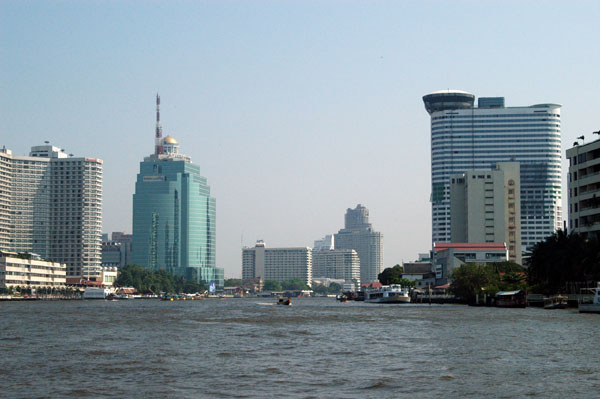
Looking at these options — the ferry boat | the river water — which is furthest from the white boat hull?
the river water

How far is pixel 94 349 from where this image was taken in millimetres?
65938

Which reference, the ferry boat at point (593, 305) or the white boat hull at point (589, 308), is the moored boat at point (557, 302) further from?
the white boat hull at point (589, 308)

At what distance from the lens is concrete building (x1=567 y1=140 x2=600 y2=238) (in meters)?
162

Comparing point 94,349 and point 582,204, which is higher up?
point 582,204

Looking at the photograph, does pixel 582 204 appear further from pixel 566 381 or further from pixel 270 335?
pixel 566 381

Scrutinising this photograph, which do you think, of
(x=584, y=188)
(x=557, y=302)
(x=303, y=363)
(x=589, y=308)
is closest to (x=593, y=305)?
(x=589, y=308)

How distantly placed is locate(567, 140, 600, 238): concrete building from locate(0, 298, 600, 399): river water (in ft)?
255

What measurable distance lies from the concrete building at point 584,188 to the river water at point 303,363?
77.6 metres

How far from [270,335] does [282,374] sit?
33.0 meters

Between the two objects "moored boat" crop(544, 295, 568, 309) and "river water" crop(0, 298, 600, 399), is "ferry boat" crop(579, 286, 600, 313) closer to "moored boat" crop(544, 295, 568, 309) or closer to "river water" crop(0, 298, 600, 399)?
"moored boat" crop(544, 295, 568, 309)

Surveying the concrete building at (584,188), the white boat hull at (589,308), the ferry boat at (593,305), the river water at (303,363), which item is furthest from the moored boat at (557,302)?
the river water at (303,363)

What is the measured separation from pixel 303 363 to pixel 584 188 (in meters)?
125

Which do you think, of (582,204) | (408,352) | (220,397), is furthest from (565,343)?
(582,204)

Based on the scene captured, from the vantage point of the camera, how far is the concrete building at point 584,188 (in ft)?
532
